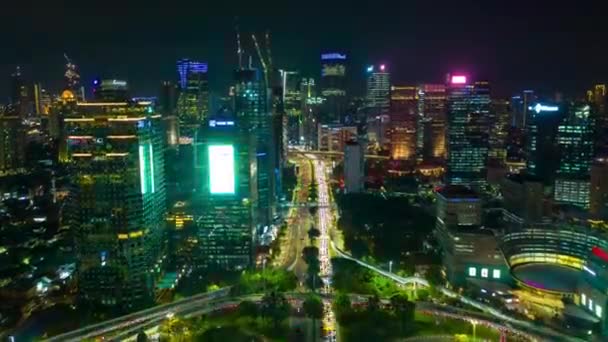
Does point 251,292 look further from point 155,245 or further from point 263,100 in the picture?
point 263,100

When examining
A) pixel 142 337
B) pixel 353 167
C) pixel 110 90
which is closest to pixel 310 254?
pixel 142 337

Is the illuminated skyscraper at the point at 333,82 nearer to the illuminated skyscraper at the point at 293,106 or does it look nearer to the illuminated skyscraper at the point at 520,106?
the illuminated skyscraper at the point at 293,106

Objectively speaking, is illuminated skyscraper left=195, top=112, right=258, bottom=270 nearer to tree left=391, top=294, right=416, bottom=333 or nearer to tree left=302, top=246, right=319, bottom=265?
tree left=302, top=246, right=319, bottom=265

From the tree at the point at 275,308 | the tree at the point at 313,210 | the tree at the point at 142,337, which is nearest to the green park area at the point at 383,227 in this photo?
the tree at the point at 313,210

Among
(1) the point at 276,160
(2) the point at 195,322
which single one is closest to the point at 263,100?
(1) the point at 276,160

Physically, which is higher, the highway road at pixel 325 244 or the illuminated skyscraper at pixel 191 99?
the illuminated skyscraper at pixel 191 99

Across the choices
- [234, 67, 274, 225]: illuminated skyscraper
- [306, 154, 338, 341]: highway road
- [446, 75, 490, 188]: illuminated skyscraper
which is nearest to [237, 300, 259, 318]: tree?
[306, 154, 338, 341]: highway road
